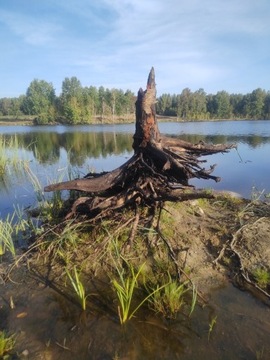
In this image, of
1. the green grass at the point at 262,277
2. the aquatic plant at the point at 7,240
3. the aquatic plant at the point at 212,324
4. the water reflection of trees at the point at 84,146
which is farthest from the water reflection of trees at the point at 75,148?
the aquatic plant at the point at 212,324

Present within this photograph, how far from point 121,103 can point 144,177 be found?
303ft

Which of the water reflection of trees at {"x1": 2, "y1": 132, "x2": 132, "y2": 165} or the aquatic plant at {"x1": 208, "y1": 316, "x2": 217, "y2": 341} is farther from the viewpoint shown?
the water reflection of trees at {"x1": 2, "y1": 132, "x2": 132, "y2": 165}

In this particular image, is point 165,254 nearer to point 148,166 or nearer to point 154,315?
point 154,315

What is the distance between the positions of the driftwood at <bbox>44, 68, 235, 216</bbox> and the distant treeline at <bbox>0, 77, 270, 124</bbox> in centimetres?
7803

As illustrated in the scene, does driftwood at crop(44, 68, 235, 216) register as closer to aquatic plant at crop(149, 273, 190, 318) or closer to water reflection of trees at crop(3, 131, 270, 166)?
aquatic plant at crop(149, 273, 190, 318)

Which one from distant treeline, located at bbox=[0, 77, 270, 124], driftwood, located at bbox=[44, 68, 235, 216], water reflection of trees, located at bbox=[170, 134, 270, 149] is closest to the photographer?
driftwood, located at bbox=[44, 68, 235, 216]

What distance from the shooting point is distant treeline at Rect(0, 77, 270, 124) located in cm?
8525

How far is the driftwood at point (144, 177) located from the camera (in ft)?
12.4

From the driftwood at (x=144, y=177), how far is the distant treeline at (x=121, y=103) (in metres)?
78.0

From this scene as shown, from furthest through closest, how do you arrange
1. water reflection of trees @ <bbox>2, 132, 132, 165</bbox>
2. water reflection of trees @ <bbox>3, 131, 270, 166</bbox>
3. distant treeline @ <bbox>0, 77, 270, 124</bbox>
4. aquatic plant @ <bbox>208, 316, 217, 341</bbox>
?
distant treeline @ <bbox>0, 77, 270, 124</bbox> → water reflection of trees @ <bbox>3, 131, 270, 166</bbox> → water reflection of trees @ <bbox>2, 132, 132, 165</bbox> → aquatic plant @ <bbox>208, 316, 217, 341</bbox>

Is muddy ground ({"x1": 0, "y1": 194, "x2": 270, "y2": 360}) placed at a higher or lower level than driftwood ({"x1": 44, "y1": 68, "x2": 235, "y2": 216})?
lower

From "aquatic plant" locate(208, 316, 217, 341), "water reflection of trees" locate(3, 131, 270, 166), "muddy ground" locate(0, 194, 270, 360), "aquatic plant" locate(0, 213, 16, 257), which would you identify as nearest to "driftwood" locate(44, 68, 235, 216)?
"muddy ground" locate(0, 194, 270, 360)

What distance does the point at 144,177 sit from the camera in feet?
13.3

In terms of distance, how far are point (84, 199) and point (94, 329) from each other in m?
1.89
